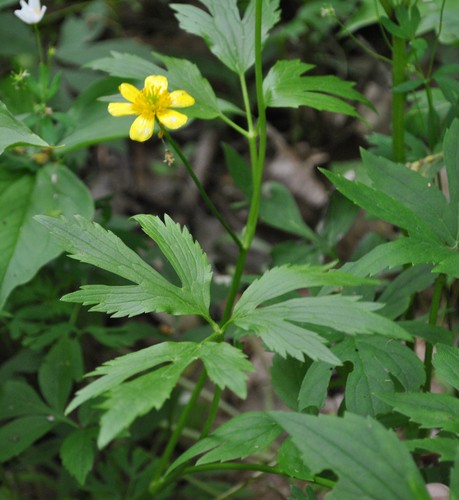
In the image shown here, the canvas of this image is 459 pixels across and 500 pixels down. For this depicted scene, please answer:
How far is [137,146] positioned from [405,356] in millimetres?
2754

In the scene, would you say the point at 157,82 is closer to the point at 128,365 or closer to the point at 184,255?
the point at 184,255

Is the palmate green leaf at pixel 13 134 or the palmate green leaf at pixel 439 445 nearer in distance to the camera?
the palmate green leaf at pixel 439 445

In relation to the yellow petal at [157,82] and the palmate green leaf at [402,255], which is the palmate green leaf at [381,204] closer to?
the palmate green leaf at [402,255]

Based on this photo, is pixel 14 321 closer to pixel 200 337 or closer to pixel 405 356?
pixel 200 337

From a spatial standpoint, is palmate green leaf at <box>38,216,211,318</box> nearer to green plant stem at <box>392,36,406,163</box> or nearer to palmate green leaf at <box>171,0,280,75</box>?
palmate green leaf at <box>171,0,280,75</box>

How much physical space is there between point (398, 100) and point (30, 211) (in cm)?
109

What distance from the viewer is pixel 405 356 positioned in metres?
1.48

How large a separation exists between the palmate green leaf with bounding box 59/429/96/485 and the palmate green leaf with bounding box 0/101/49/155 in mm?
807

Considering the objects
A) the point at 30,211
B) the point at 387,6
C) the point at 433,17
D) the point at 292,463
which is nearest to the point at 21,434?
the point at 30,211

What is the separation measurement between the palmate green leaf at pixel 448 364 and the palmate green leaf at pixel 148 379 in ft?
1.31

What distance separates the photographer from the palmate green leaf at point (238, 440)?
1346mm

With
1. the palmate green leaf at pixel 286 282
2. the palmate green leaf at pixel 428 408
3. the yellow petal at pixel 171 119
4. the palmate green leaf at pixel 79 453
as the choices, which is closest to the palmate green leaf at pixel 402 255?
the palmate green leaf at pixel 286 282

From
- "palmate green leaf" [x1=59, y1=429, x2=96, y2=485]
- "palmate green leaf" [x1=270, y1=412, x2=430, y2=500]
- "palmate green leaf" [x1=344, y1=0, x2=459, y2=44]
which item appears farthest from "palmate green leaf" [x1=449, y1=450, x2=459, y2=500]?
"palmate green leaf" [x1=344, y1=0, x2=459, y2=44]

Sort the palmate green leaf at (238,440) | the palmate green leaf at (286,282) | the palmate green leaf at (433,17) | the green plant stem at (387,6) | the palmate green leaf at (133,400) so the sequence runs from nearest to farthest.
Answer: the palmate green leaf at (133,400)
the palmate green leaf at (286,282)
the palmate green leaf at (238,440)
the green plant stem at (387,6)
the palmate green leaf at (433,17)
